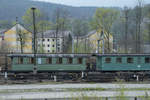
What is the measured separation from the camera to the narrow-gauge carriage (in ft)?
→ 79.2

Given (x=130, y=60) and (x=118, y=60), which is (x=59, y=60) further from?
(x=130, y=60)

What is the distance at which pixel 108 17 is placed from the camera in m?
45.2

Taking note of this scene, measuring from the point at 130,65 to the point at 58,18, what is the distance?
2490 cm

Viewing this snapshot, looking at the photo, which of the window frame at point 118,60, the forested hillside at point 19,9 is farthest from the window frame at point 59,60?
the forested hillside at point 19,9

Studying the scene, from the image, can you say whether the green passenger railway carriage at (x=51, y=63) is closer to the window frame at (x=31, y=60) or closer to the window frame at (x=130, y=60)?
the window frame at (x=31, y=60)

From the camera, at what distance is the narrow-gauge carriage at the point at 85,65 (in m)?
24.1

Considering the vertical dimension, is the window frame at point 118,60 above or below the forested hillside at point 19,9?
below

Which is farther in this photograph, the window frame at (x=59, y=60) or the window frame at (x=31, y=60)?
the window frame at (x=59, y=60)

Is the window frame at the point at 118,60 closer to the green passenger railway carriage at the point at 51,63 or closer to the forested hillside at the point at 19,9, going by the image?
the green passenger railway carriage at the point at 51,63

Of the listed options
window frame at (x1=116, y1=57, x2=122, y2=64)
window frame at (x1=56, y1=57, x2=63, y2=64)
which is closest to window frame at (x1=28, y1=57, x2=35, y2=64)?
window frame at (x1=56, y1=57, x2=63, y2=64)

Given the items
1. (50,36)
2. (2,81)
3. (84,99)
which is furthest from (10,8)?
(84,99)

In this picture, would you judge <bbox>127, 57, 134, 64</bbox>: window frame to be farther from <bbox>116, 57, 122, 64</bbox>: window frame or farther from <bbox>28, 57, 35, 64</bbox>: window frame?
<bbox>28, 57, 35, 64</bbox>: window frame

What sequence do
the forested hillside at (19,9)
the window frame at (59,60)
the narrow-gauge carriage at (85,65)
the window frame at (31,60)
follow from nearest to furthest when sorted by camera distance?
the narrow-gauge carriage at (85,65)
the window frame at (31,60)
the window frame at (59,60)
the forested hillside at (19,9)

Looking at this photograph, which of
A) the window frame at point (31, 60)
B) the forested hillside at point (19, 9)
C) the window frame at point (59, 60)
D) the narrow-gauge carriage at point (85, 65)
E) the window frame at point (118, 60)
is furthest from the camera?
the forested hillside at point (19, 9)
